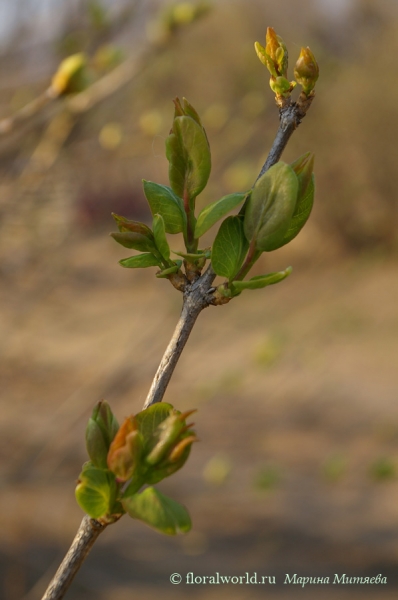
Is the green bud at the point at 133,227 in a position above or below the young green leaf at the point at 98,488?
above

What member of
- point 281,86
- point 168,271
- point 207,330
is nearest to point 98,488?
point 168,271

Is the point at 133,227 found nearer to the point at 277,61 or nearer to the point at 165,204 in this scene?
the point at 165,204

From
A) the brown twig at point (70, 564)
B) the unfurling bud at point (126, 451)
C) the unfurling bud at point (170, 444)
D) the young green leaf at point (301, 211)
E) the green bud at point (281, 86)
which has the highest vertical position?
the green bud at point (281, 86)

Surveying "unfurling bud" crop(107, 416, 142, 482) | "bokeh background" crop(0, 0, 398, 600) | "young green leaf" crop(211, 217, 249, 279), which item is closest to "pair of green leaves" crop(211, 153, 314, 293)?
"young green leaf" crop(211, 217, 249, 279)

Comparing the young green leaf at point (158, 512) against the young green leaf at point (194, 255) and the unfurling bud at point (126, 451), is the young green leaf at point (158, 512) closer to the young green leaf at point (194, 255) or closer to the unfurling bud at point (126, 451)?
the unfurling bud at point (126, 451)

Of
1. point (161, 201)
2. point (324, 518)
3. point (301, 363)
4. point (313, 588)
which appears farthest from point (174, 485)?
point (161, 201)

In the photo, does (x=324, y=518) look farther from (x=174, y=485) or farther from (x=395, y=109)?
(x=395, y=109)

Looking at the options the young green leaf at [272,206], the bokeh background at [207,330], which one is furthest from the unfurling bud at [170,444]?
the bokeh background at [207,330]
